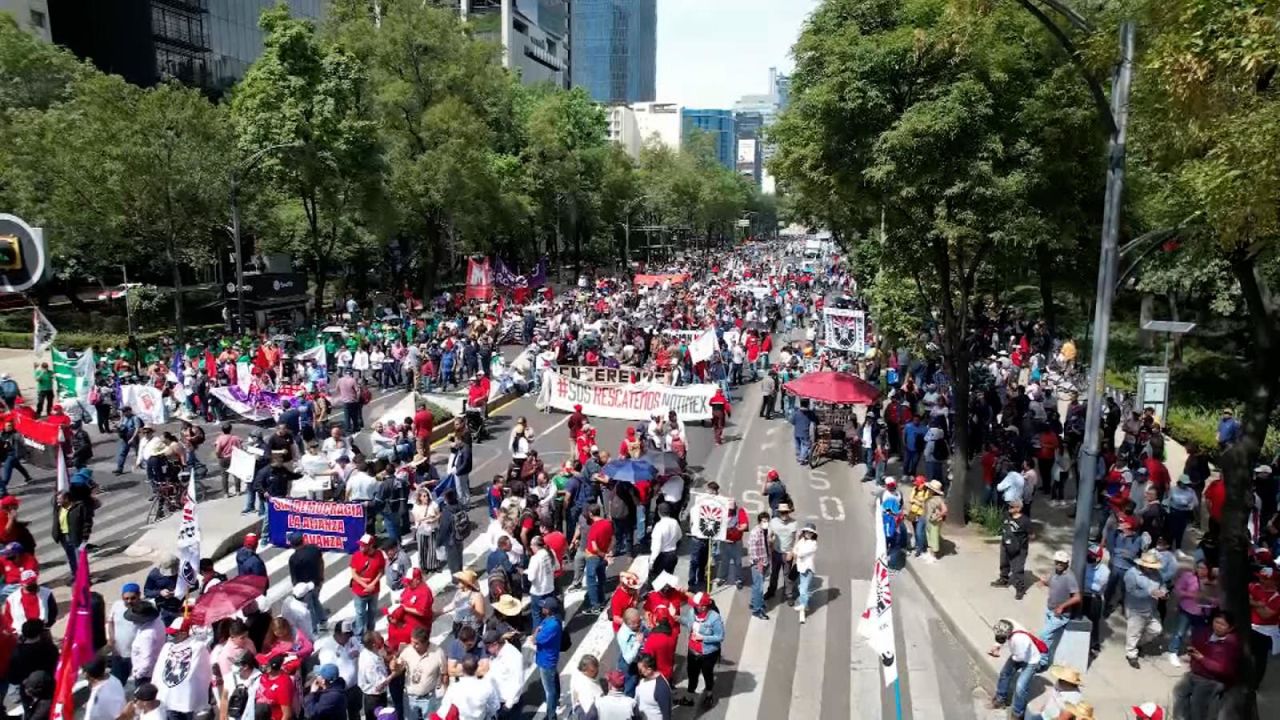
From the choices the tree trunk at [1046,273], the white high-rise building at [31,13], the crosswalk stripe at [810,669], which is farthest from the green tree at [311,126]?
the crosswalk stripe at [810,669]

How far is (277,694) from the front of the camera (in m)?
7.64

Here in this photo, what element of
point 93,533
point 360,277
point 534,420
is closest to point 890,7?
point 534,420

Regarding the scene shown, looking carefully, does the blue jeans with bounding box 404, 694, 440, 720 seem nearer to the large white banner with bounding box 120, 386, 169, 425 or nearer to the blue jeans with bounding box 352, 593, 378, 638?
the blue jeans with bounding box 352, 593, 378, 638

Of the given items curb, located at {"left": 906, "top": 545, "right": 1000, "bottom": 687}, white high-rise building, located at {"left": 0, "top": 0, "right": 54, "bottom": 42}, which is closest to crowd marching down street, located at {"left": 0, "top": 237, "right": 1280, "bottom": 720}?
curb, located at {"left": 906, "top": 545, "right": 1000, "bottom": 687}

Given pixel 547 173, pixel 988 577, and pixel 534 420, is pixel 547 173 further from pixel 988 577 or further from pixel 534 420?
pixel 988 577

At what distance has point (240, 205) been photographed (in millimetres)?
36875

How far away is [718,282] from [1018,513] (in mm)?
46941

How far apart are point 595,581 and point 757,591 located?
212 centimetres

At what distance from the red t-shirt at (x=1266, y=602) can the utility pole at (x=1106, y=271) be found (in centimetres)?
166

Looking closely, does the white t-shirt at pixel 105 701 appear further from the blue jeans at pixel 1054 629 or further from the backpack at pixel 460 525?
the blue jeans at pixel 1054 629

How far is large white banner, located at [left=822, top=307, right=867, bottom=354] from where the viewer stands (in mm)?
25453

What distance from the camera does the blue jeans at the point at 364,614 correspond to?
423 inches

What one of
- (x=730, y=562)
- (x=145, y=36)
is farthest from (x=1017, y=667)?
(x=145, y=36)

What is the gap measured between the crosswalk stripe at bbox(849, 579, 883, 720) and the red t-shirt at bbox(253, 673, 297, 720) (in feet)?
18.6
